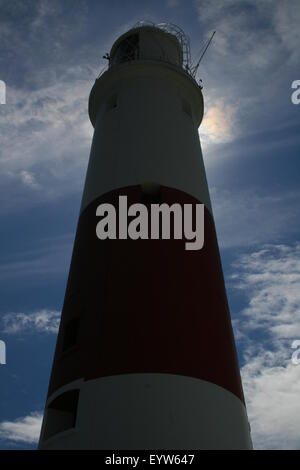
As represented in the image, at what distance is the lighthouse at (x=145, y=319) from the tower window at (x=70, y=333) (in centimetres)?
3

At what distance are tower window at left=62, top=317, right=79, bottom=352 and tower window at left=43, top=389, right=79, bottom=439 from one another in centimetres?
126

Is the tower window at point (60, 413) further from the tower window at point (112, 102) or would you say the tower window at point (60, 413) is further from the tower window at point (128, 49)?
the tower window at point (128, 49)

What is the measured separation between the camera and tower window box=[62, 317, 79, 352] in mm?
11891

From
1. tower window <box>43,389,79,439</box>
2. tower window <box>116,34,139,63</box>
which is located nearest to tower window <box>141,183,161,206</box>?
tower window <box>43,389,79,439</box>

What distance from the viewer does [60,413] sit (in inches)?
463

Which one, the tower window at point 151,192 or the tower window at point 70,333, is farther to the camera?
the tower window at point 151,192

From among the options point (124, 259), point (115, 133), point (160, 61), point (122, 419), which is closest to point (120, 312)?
point (124, 259)

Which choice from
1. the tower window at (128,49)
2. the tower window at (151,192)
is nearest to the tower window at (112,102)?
the tower window at (128,49)

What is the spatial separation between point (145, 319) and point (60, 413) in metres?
3.48

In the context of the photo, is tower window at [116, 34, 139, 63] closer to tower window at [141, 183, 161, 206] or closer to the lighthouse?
the lighthouse

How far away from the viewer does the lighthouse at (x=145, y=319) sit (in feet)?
31.6

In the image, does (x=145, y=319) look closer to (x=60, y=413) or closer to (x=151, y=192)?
(x=60, y=413)
